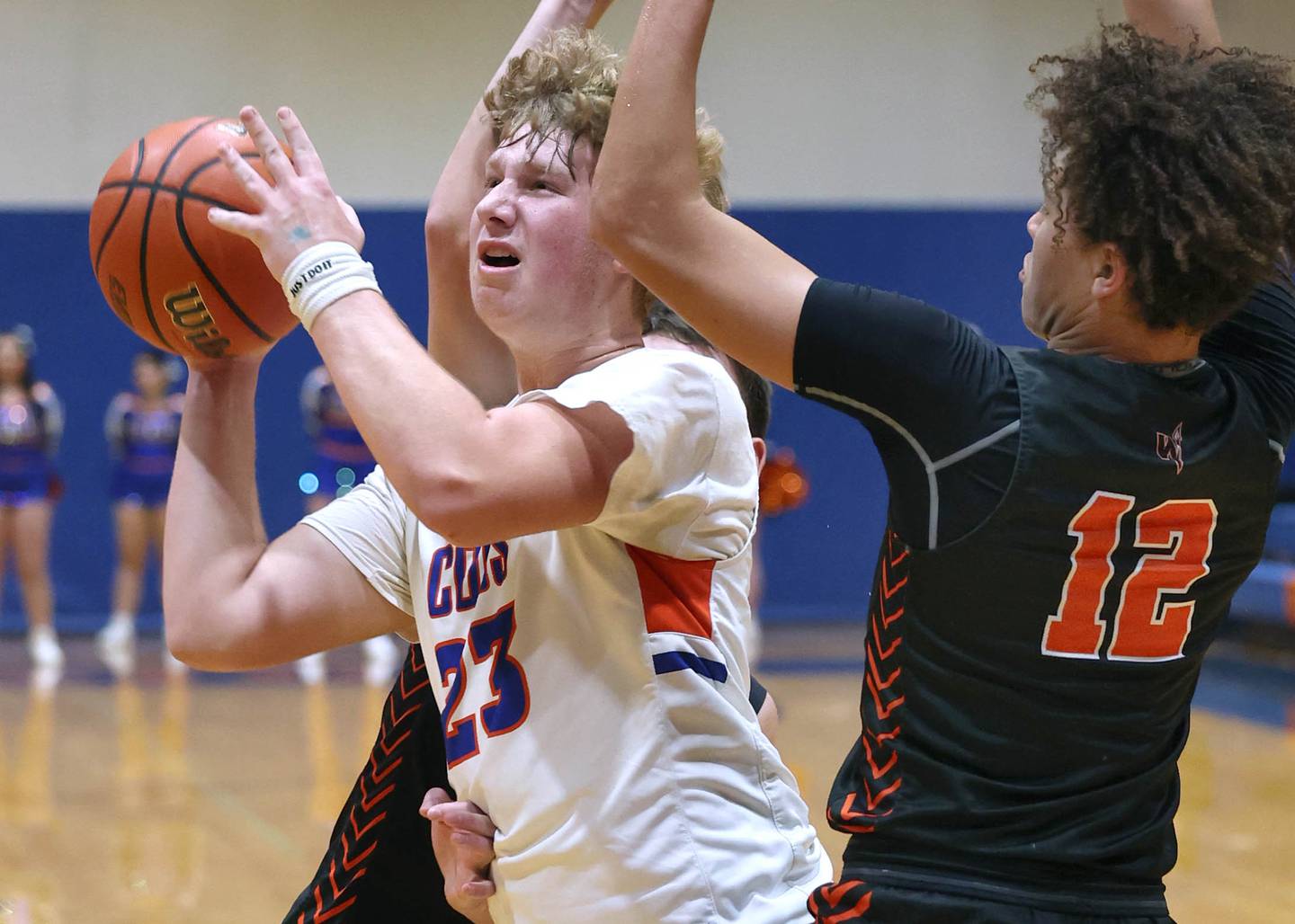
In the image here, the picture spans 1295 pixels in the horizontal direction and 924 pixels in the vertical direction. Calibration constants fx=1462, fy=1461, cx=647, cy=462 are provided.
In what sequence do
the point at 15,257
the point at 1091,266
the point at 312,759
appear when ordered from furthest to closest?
1. the point at 15,257
2. the point at 312,759
3. the point at 1091,266

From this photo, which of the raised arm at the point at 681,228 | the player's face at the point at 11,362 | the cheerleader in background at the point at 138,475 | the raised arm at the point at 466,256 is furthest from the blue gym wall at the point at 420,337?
the raised arm at the point at 681,228

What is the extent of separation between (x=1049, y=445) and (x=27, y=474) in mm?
8919

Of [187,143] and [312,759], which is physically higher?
[187,143]

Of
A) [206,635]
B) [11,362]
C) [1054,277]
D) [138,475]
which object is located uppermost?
[1054,277]

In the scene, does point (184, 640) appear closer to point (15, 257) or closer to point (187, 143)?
point (187, 143)

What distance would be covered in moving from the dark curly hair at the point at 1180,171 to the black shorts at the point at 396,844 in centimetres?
108

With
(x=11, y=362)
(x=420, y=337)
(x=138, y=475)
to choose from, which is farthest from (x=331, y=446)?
(x=11, y=362)

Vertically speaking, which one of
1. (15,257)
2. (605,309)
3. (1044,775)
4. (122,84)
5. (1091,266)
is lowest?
(15,257)

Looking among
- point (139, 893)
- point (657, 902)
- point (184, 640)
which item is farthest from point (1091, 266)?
point (139, 893)

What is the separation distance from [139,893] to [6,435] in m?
5.58

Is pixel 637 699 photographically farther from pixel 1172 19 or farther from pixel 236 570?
pixel 1172 19

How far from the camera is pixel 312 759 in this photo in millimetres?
6141

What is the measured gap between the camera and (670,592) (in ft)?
5.22

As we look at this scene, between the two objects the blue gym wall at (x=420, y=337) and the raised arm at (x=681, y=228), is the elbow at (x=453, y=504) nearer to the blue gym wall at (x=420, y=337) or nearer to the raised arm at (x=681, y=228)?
the raised arm at (x=681, y=228)
